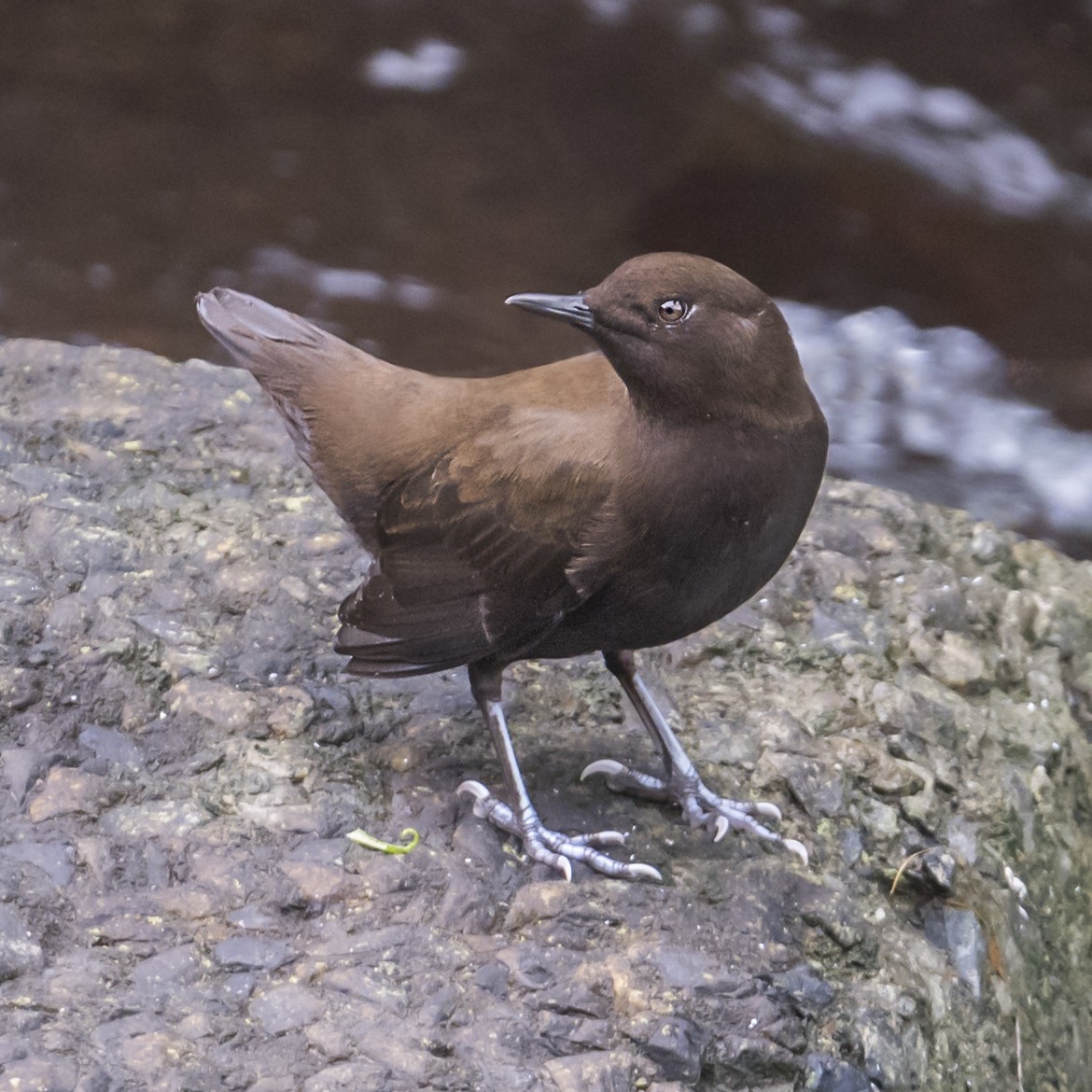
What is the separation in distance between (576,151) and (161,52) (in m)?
2.01

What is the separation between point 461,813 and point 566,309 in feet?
3.33

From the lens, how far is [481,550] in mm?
2938

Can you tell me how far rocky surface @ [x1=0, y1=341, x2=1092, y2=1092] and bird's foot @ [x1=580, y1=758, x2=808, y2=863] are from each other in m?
0.03

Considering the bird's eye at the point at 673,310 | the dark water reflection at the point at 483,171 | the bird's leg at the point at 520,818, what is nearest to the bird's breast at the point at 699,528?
the bird's eye at the point at 673,310

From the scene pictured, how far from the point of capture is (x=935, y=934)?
2.90 m

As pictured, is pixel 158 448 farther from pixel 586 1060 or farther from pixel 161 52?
pixel 161 52

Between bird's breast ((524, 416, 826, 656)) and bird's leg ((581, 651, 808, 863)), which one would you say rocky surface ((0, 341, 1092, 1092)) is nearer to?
bird's leg ((581, 651, 808, 863))

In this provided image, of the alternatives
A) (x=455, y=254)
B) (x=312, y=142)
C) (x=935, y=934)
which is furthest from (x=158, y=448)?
(x=312, y=142)

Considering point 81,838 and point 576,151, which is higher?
point 81,838

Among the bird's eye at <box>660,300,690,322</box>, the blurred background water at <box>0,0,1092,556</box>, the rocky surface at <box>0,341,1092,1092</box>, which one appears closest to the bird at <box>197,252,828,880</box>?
the bird's eye at <box>660,300,690,322</box>

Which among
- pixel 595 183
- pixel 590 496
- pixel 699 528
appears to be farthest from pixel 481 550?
pixel 595 183

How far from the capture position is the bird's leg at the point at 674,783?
2986mm

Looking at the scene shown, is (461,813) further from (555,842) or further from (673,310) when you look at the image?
(673,310)

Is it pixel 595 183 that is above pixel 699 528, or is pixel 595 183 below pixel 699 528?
below
